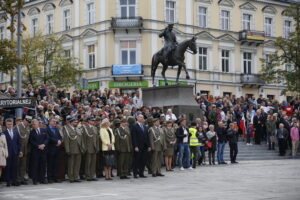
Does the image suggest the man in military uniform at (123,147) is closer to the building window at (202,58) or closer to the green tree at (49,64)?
the green tree at (49,64)

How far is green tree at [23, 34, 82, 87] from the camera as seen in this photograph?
47.5 metres

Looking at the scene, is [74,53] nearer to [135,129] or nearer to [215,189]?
[135,129]

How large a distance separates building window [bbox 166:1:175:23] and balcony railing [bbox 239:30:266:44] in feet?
26.3

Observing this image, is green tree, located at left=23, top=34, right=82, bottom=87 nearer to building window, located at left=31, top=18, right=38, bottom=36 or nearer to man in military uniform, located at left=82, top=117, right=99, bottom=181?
building window, located at left=31, top=18, right=38, bottom=36

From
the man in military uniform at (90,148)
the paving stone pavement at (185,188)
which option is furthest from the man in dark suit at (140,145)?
the man in military uniform at (90,148)

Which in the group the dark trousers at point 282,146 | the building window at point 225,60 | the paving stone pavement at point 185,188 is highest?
the building window at point 225,60

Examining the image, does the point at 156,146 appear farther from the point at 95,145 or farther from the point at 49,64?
the point at 49,64

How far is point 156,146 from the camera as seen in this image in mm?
19281

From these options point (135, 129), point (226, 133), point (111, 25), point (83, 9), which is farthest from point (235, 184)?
point (83, 9)

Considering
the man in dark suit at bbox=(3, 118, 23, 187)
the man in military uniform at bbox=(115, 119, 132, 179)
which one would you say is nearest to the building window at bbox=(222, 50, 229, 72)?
the man in military uniform at bbox=(115, 119, 132, 179)

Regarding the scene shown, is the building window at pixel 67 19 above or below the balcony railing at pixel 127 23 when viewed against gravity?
above

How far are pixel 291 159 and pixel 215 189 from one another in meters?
13.7

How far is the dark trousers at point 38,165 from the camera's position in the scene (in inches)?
679

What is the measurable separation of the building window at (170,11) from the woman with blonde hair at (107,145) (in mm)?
32389
